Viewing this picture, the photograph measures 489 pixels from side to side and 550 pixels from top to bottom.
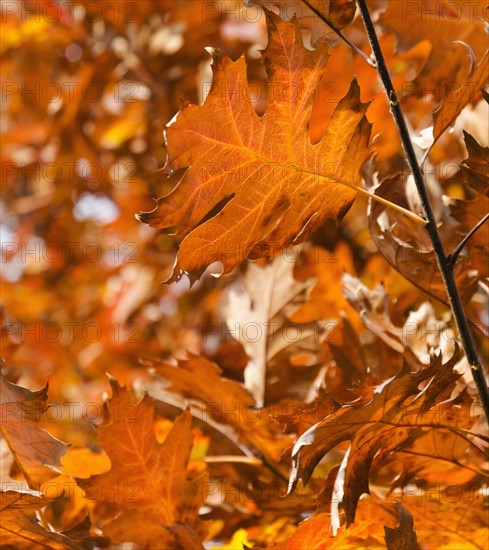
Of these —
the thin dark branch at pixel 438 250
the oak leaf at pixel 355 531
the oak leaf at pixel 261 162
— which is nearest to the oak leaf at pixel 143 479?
the oak leaf at pixel 355 531

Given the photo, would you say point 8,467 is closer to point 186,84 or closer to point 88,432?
point 186,84

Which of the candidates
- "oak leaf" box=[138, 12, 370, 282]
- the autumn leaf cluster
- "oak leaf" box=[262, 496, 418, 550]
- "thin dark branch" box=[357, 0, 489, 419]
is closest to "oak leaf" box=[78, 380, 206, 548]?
the autumn leaf cluster

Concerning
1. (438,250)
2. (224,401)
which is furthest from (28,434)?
(438,250)

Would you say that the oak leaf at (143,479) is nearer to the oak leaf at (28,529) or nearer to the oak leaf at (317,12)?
the oak leaf at (28,529)

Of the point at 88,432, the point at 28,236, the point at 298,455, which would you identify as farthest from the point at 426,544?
the point at 28,236

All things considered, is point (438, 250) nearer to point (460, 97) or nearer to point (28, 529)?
point (460, 97)
